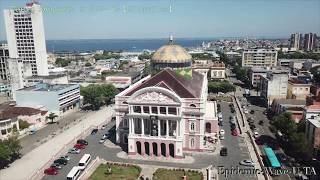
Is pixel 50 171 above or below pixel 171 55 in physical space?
below

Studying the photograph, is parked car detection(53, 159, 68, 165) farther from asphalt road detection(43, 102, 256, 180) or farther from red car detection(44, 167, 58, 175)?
red car detection(44, 167, 58, 175)

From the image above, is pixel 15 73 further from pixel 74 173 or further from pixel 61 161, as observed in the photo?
pixel 74 173

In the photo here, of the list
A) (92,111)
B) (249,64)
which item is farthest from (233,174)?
(249,64)

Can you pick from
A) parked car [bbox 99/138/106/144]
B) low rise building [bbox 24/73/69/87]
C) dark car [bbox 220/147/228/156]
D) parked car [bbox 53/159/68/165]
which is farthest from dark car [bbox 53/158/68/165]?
low rise building [bbox 24/73/69/87]

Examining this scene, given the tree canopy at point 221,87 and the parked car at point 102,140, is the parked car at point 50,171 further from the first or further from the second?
the tree canopy at point 221,87

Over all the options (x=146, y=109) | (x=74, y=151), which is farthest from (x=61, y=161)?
(x=146, y=109)

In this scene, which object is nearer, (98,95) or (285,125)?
(285,125)

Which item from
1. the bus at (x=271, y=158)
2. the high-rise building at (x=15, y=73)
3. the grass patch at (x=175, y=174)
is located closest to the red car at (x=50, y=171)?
the grass patch at (x=175, y=174)
